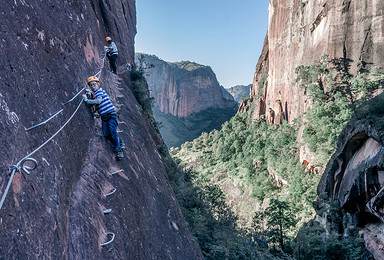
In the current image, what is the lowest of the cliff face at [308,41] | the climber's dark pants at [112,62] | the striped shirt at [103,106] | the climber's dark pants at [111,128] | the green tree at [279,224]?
the green tree at [279,224]

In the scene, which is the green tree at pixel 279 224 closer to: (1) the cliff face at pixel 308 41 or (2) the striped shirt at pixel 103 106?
(1) the cliff face at pixel 308 41

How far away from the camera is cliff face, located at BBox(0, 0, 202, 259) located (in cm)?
203

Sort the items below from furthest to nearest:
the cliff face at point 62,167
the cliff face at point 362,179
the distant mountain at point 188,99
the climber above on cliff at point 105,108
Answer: the distant mountain at point 188,99 → the cliff face at point 362,179 → the climber above on cliff at point 105,108 → the cliff face at point 62,167

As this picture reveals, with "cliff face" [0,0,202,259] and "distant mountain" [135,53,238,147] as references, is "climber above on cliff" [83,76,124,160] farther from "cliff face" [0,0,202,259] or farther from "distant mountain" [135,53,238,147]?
"distant mountain" [135,53,238,147]

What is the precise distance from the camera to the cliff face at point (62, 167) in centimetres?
203

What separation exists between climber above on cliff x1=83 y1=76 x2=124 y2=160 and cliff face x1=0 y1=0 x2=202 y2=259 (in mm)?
164

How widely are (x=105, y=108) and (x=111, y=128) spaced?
0.36 metres

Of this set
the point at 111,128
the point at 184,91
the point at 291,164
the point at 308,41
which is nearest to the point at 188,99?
the point at 184,91

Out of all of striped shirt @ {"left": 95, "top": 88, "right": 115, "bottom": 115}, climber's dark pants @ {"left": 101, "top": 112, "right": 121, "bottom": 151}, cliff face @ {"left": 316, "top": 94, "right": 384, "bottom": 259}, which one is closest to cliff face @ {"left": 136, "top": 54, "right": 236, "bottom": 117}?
cliff face @ {"left": 316, "top": 94, "right": 384, "bottom": 259}

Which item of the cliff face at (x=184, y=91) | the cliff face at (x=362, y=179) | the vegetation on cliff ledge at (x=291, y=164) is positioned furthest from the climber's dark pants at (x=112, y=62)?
the cliff face at (x=184, y=91)

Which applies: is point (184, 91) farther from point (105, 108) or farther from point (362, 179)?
point (105, 108)

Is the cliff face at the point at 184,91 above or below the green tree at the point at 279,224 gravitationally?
above

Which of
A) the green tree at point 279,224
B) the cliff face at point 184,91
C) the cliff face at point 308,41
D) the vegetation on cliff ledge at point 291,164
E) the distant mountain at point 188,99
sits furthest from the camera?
the cliff face at point 184,91

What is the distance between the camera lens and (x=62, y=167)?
2.83 meters
